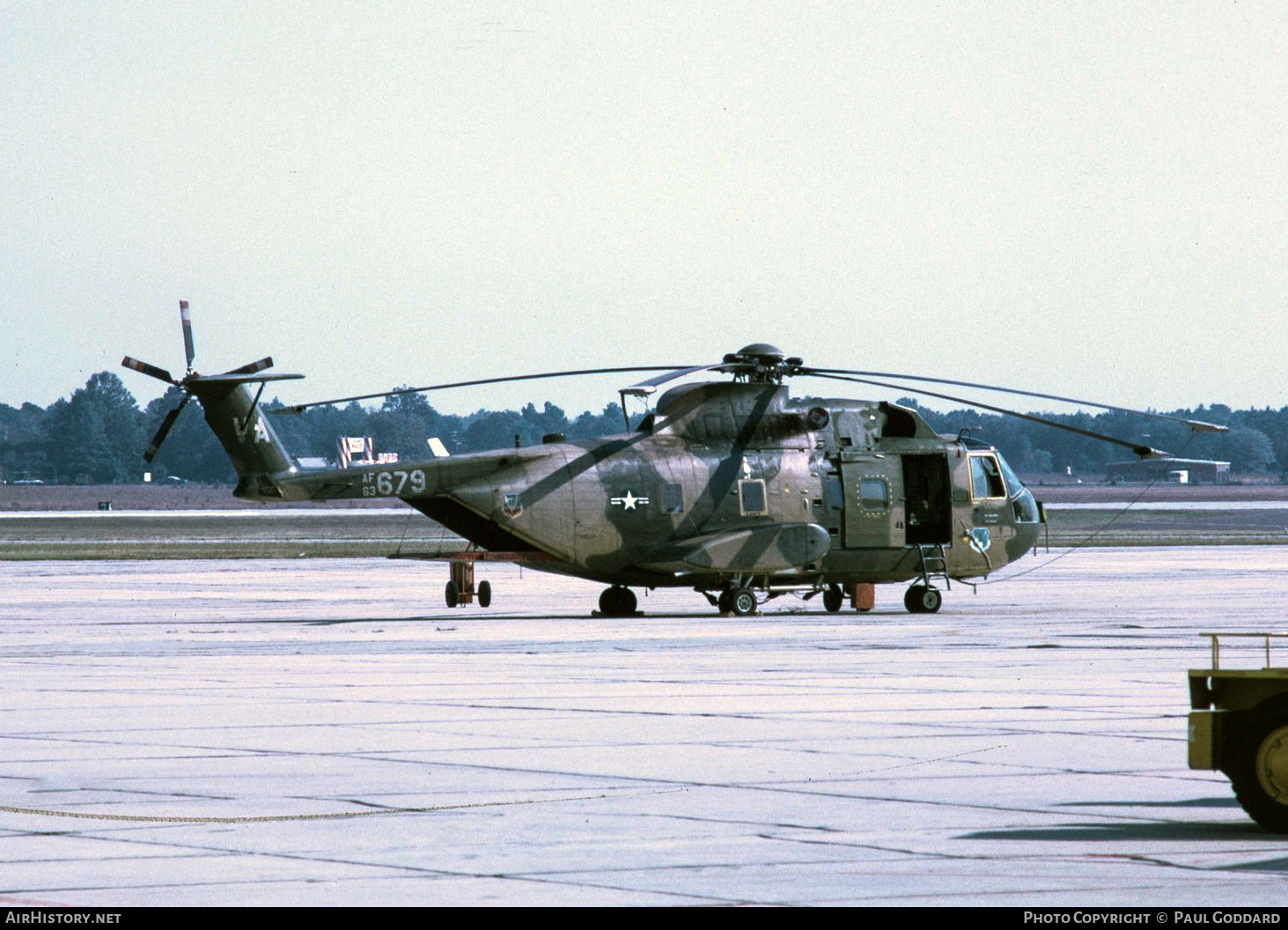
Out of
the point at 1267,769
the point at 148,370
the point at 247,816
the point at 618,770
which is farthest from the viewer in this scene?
the point at 148,370

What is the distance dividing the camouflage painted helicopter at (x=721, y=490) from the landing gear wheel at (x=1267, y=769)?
2017 centimetres

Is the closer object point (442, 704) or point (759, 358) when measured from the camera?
point (442, 704)

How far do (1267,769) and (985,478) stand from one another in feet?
86.3

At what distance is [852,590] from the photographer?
3684 cm

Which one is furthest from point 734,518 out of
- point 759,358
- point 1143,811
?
point 1143,811

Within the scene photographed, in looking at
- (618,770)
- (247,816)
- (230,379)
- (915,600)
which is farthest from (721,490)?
(247,816)

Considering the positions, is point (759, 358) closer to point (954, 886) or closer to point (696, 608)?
point (696, 608)

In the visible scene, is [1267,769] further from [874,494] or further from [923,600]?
[874,494]

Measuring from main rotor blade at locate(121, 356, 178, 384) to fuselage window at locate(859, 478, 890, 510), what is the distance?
→ 12.7 meters

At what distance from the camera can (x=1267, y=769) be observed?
11008mm

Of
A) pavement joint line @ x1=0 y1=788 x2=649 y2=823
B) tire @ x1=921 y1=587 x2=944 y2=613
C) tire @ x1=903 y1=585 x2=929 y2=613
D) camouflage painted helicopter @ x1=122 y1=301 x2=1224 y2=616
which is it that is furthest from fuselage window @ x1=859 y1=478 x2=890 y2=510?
pavement joint line @ x1=0 y1=788 x2=649 y2=823

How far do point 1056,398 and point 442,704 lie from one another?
15.4m

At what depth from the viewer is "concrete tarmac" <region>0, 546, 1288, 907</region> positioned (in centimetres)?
984

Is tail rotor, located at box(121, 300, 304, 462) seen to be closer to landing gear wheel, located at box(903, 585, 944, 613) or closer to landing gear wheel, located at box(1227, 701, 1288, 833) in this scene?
landing gear wheel, located at box(903, 585, 944, 613)
